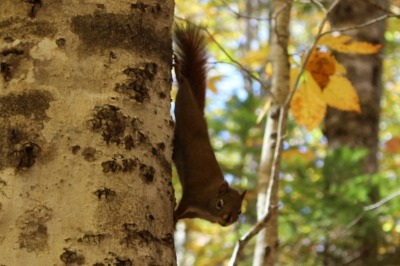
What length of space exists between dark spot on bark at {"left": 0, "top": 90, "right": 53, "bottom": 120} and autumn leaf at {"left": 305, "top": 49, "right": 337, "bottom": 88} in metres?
1.10

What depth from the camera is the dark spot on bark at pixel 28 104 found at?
950 mm

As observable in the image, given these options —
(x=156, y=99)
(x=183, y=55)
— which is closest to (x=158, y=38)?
(x=156, y=99)

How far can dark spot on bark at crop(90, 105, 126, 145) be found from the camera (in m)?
0.97

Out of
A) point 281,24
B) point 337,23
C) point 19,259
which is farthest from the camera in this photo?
point 337,23

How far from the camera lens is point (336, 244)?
9.86 ft

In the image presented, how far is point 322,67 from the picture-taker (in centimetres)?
190

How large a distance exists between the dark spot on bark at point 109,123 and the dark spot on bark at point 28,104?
2.9 inches

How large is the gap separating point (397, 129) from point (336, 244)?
246 inches

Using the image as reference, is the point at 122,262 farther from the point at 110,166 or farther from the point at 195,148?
the point at 195,148

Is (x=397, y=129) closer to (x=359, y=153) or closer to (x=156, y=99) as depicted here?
(x=359, y=153)

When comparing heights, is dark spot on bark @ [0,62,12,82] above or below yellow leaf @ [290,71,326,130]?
below

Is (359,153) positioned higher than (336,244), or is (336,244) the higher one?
(359,153)

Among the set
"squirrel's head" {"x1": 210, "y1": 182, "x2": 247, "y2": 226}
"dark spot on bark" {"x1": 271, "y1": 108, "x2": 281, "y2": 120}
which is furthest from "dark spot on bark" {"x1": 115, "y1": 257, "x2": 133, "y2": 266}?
"dark spot on bark" {"x1": 271, "y1": 108, "x2": 281, "y2": 120}

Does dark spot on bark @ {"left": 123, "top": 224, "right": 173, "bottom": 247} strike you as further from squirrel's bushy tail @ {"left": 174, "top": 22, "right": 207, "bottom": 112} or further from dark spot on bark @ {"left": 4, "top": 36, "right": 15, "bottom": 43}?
squirrel's bushy tail @ {"left": 174, "top": 22, "right": 207, "bottom": 112}
